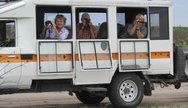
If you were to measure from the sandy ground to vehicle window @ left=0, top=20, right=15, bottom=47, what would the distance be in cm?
257

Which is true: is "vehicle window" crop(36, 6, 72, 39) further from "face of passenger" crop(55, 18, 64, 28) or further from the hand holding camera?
the hand holding camera

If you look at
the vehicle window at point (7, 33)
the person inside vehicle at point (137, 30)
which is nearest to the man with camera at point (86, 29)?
the person inside vehicle at point (137, 30)

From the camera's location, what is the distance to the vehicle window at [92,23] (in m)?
13.3

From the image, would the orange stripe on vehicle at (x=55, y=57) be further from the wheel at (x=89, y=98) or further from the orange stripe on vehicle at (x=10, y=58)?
the wheel at (x=89, y=98)

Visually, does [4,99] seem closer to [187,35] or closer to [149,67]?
[149,67]

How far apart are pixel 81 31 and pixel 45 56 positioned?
115 centimetres

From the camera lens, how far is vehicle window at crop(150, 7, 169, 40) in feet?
46.1

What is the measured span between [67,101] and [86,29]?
3193 millimetres

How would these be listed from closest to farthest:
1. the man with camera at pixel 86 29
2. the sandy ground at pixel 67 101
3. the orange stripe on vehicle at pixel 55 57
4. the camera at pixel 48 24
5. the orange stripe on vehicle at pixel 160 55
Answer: the orange stripe on vehicle at pixel 55 57 → the camera at pixel 48 24 → the man with camera at pixel 86 29 → the orange stripe on vehicle at pixel 160 55 → the sandy ground at pixel 67 101

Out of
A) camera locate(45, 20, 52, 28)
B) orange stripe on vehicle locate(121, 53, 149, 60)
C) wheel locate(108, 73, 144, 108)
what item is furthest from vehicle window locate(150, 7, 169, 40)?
camera locate(45, 20, 52, 28)

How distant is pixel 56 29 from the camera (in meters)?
13.0

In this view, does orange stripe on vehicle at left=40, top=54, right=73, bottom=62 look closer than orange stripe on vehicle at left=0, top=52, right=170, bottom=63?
No

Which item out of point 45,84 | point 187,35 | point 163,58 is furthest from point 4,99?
point 187,35

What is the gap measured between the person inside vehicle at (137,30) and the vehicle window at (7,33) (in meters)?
2.69
